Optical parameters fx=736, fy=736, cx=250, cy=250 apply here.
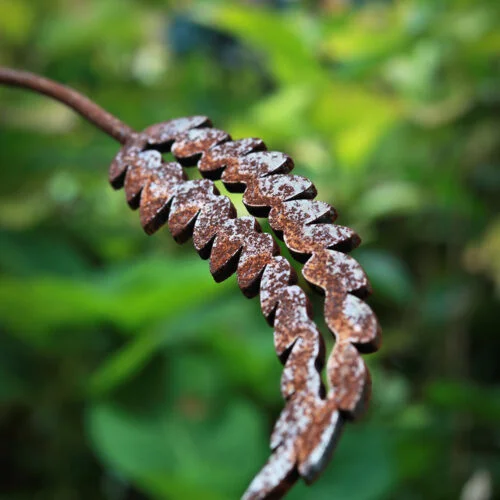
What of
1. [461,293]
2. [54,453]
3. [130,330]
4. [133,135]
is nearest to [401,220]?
[461,293]

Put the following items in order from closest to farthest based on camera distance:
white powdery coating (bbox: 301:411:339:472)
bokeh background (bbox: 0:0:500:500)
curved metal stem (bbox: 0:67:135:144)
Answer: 1. white powdery coating (bbox: 301:411:339:472)
2. curved metal stem (bbox: 0:67:135:144)
3. bokeh background (bbox: 0:0:500:500)

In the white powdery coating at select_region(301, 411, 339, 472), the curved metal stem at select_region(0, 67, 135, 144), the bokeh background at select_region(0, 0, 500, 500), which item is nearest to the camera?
the white powdery coating at select_region(301, 411, 339, 472)

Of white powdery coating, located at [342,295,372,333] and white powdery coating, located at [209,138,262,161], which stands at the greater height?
white powdery coating, located at [209,138,262,161]

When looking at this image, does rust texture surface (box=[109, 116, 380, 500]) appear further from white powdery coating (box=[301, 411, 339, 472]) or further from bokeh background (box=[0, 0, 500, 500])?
bokeh background (box=[0, 0, 500, 500])

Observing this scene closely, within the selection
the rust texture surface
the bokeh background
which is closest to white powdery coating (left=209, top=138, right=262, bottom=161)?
the rust texture surface

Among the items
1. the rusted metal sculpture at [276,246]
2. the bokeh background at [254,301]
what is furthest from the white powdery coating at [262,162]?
the bokeh background at [254,301]

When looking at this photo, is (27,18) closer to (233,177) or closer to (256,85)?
(256,85)
